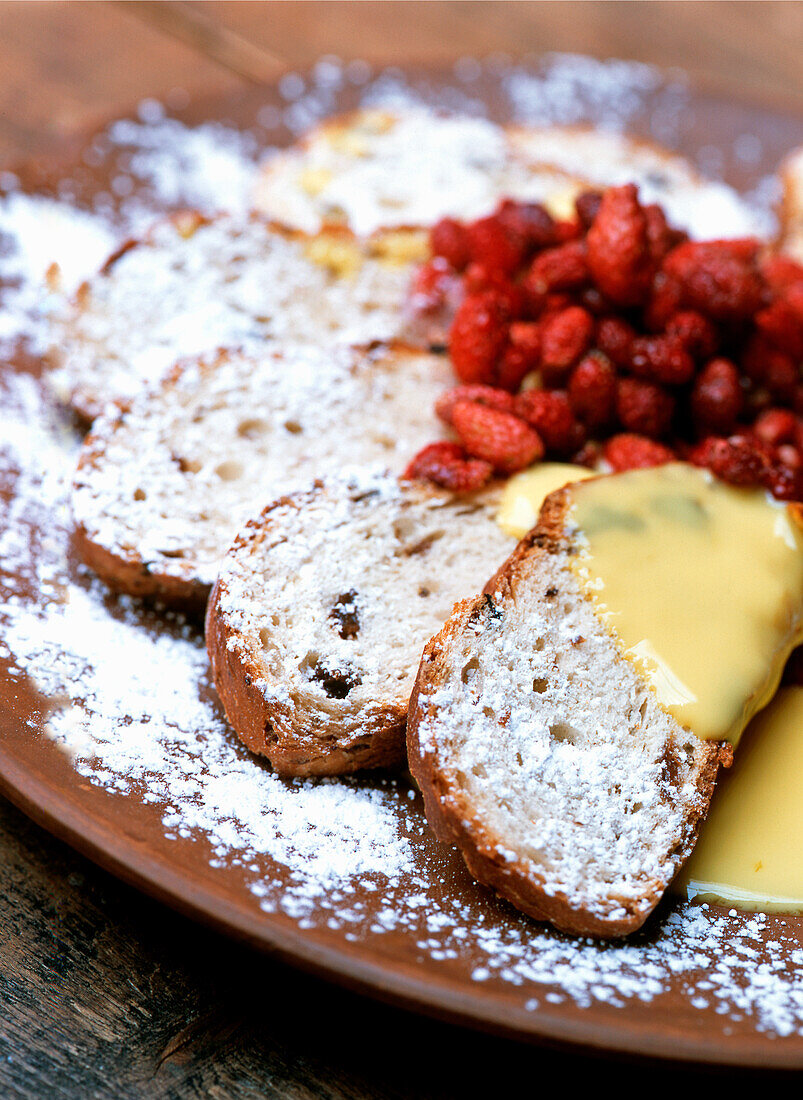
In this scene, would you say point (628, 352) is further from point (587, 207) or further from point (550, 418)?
point (587, 207)

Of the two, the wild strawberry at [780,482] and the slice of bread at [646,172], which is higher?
the slice of bread at [646,172]

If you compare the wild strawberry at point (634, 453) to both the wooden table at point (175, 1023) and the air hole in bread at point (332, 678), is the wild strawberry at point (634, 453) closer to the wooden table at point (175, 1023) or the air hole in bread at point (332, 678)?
the air hole in bread at point (332, 678)

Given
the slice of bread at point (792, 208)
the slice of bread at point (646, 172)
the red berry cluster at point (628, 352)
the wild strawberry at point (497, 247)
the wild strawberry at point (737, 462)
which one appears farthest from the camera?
the slice of bread at point (646, 172)

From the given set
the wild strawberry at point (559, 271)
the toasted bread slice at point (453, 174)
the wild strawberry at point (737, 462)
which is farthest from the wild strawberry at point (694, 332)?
the toasted bread slice at point (453, 174)

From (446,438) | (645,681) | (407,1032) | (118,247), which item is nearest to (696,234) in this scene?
(446,438)

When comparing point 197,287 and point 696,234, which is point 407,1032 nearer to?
point 197,287

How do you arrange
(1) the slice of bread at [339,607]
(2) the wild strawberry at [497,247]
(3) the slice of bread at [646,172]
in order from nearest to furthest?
1. (1) the slice of bread at [339,607]
2. (2) the wild strawberry at [497,247]
3. (3) the slice of bread at [646,172]

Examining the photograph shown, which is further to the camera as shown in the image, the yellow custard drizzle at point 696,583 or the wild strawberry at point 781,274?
the wild strawberry at point 781,274
